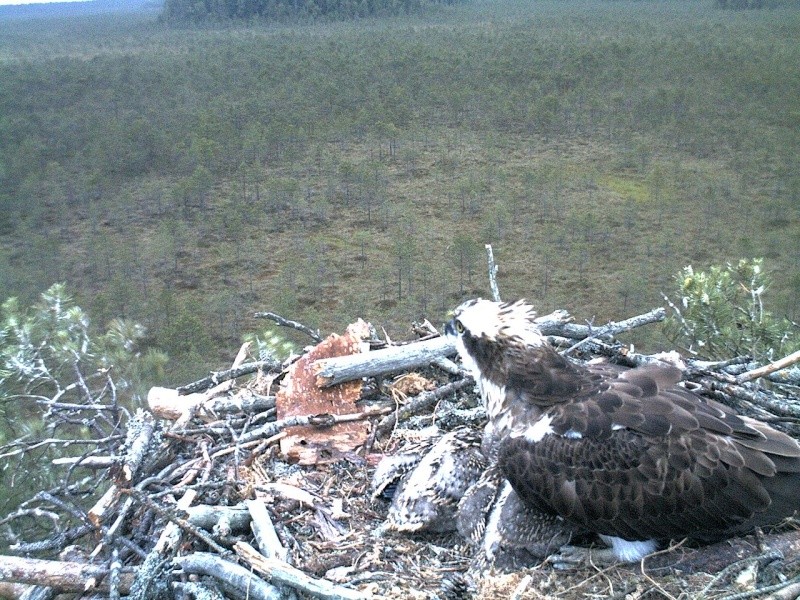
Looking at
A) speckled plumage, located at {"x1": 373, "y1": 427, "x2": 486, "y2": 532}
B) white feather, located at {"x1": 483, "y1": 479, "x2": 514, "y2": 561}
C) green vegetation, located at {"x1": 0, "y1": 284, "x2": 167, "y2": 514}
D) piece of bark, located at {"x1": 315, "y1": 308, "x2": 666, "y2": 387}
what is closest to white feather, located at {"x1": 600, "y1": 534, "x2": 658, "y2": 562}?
white feather, located at {"x1": 483, "y1": 479, "x2": 514, "y2": 561}

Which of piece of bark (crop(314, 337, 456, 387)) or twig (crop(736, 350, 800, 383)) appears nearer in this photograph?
twig (crop(736, 350, 800, 383))

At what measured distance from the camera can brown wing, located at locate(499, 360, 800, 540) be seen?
11.4ft

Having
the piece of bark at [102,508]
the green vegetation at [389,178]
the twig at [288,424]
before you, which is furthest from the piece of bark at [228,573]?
the green vegetation at [389,178]

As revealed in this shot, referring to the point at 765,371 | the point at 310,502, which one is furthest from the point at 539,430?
the point at 765,371

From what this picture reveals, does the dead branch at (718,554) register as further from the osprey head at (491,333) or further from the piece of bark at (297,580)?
the piece of bark at (297,580)

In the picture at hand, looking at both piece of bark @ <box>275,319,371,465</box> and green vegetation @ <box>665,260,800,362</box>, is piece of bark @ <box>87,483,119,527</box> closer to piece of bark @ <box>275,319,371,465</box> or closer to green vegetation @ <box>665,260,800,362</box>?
piece of bark @ <box>275,319,371,465</box>

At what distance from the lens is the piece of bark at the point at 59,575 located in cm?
354

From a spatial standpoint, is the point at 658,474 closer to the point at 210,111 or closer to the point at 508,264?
the point at 508,264

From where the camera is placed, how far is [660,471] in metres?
3.49

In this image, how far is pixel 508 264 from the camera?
18.9m

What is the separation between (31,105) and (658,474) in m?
33.5

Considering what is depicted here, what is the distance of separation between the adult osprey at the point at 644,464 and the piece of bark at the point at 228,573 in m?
1.29

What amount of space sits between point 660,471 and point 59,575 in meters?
2.92

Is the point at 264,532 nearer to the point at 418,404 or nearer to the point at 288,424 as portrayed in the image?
the point at 288,424
